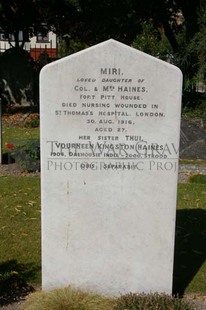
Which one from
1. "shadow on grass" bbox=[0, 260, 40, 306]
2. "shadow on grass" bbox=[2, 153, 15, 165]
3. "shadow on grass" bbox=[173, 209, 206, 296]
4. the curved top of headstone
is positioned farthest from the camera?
"shadow on grass" bbox=[2, 153, 15, 165]

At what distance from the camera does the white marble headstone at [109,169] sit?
416 centimetres

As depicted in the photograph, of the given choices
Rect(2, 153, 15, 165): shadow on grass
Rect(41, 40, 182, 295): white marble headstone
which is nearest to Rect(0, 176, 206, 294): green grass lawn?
Rect(41, 40, 182, 295): white marble headstone

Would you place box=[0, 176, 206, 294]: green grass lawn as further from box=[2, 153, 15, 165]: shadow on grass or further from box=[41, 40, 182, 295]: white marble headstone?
box=[2, 153, 15, 165]: shadow on grass

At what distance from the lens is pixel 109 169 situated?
4.34 metres

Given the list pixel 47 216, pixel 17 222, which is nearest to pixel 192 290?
pixel 47 216

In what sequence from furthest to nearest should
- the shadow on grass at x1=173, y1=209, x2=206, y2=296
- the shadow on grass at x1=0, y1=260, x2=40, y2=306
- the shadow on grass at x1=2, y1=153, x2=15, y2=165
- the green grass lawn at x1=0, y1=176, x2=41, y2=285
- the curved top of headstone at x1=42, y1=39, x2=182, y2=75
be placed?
the shadow on grass at x1=2, y1=153, x2=15, y2=165 < the green grass lawn at x1=0, y1=176, x2=41, y2=285 < the shadow on grass at x1=173, y1=209, x2=206, y2=296 < the shadow on grass at x1=0, y1=260, x2=40, y2=306 < the curved top of headstone at x1=42, y1=39, x2=182, y2=75

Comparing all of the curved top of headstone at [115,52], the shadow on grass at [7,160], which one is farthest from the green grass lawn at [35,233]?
the curved top of headstone at [115,52]

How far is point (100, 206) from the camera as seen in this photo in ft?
14.5

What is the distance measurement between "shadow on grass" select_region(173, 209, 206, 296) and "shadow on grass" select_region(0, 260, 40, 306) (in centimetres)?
153

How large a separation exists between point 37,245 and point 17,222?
0.86m

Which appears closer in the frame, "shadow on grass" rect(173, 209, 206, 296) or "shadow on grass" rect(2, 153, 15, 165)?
"shadow on grass" rect(173, 209, 206, 296)

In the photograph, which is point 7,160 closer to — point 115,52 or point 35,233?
point 35,233

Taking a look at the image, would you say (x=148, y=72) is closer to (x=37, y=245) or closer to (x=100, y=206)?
(x=100, y=206)

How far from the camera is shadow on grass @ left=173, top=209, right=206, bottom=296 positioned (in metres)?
5.30
